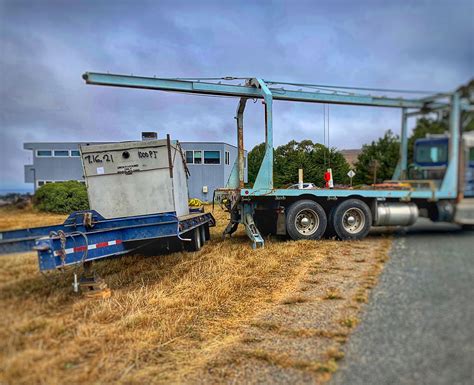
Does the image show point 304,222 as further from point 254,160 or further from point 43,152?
point 43,152

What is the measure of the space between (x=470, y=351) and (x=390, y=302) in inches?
13.4

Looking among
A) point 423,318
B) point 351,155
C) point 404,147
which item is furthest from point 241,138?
point 423,318

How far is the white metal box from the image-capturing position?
20.0 feet

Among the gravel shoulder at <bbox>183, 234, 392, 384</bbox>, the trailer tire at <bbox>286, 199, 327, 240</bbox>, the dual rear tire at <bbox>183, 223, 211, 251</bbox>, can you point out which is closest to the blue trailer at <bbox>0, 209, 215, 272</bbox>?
the dual rear tire at <bbox>183, 223, 211, 251</bbox>

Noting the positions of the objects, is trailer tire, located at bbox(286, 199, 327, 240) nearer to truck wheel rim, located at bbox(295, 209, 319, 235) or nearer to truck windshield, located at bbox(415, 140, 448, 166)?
truck wheel rim, located at bbox(295, 209, 319, 235)

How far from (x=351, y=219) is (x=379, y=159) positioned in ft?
6.71

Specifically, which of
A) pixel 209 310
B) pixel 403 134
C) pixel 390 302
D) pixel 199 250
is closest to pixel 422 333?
pixel 390 302

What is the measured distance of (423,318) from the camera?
160 centimetres

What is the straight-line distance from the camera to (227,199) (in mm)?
8484

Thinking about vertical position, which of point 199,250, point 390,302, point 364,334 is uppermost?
point 390,302

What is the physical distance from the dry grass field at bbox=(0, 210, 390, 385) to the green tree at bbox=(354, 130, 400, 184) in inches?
16.2

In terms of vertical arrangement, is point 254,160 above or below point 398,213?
above

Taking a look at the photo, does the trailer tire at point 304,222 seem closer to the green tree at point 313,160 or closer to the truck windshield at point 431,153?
the green tree at point 313,160

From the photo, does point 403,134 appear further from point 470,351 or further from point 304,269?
point 304,269
